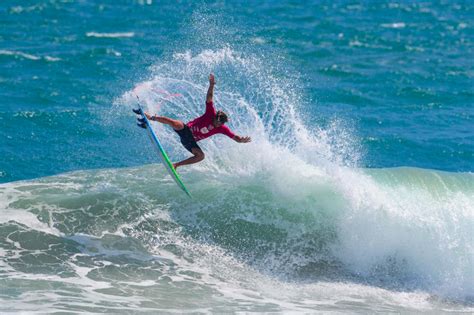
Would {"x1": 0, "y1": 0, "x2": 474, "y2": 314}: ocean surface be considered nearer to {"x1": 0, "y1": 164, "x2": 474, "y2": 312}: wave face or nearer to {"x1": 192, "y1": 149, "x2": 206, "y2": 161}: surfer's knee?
{"x1": 0, "y1": 164, "x2": 474, "y2": 312}: wave face

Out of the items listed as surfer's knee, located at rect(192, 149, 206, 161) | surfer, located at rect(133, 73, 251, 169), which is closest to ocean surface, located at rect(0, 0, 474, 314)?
surfer's knee, located at rect(192, 149, 206, 161)

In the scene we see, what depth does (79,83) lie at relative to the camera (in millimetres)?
24328

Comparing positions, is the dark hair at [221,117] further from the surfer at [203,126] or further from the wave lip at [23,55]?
the wave lip at [23,55]

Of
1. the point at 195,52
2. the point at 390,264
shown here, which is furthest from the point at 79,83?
the point at 390,264

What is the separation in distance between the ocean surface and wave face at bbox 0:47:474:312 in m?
0.04

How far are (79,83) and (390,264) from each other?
13.3 meters

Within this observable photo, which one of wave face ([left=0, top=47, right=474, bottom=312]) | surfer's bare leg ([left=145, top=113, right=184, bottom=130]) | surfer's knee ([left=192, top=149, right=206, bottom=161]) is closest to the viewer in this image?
wave face ([left=0, top=47, right=474, bottom=312])

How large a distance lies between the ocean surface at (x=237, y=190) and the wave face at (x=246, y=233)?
35mm

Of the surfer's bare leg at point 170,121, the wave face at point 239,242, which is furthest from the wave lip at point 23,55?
the surfer's bare leg at point 170,121

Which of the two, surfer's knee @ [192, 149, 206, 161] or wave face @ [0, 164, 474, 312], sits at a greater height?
surfer's knee @ [192, 149, 206, 161]

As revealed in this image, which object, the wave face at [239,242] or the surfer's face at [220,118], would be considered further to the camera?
the surfer's face at [220,118]

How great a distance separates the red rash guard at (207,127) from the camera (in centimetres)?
1385

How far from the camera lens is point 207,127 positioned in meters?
14.0

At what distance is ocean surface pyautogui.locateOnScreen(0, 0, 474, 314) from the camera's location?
13.0 m
